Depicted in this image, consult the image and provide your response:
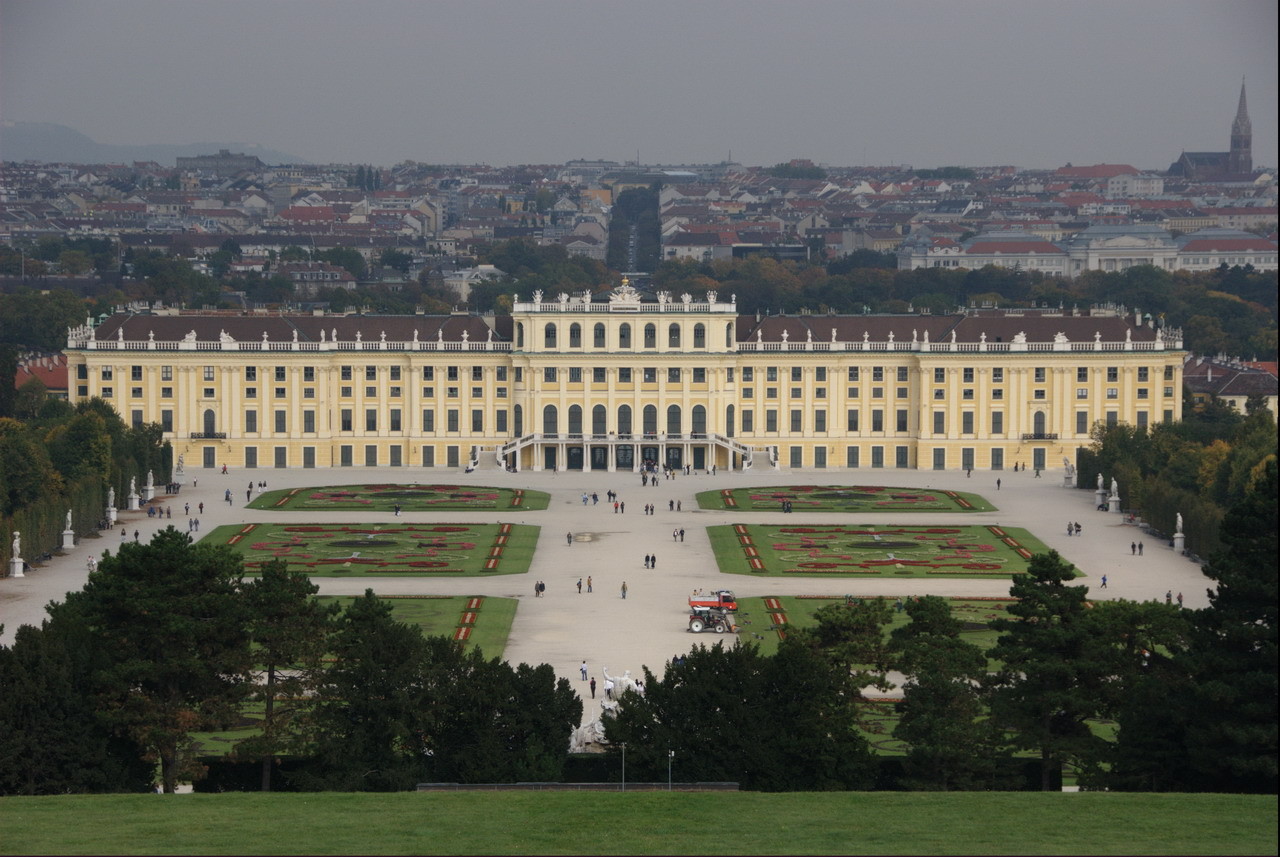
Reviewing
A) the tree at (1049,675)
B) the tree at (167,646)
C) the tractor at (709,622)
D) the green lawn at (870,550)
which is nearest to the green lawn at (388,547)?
the green lawn at (870,550)

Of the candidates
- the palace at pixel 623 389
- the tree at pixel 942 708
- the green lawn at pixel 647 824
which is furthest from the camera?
the palace at pixel 623 389

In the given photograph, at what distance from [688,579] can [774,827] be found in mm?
40617

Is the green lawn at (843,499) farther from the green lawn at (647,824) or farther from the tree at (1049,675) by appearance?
the green lawn at (647,824)

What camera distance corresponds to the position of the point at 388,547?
262ft

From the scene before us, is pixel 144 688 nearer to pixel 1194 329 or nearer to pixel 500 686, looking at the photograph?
pixel 500 686

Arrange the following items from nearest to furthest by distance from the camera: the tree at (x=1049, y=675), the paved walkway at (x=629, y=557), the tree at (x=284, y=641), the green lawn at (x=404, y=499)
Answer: the tree at (x=1049, y=675) < the tree at (x=284, y=641) < the paved walkway at (x=629, y=557) < the green lawn at (x=404, y=499)

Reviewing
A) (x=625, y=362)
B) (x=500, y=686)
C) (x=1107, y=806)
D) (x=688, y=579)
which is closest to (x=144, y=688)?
(x=500, y=686)

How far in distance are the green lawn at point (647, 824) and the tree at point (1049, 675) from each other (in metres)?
7.73

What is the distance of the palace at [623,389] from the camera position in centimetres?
10912

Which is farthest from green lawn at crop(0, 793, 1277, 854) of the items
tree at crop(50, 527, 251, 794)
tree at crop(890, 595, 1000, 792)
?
tree at crop(50, 527, 251, 794)

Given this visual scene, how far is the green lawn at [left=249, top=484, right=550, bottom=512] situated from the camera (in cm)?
9200

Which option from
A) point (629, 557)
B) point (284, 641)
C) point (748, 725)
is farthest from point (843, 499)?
point (748, 725)

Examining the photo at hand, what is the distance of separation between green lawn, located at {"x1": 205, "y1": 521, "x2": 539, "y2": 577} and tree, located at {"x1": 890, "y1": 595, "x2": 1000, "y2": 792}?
29.6 m

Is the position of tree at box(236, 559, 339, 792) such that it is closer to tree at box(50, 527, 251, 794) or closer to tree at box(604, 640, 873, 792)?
tree at box(50, 527, 251, 794)
